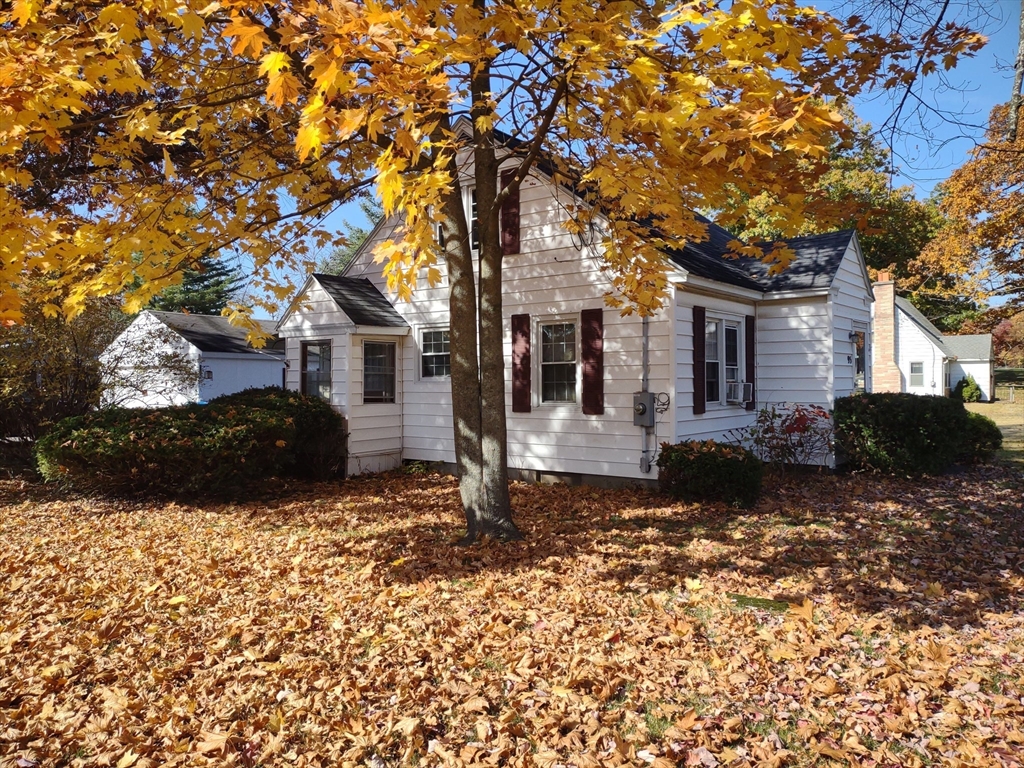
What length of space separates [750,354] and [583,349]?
340cm

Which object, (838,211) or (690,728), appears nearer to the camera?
(690,728)

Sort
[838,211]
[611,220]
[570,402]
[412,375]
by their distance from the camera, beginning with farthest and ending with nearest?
[412,375]
[570,402]
[611,220]
[838,211]

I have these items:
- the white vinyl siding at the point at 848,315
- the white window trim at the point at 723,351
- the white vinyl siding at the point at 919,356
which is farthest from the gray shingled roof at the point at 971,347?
the white window trim at the point at 723,351

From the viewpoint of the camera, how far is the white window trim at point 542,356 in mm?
10531

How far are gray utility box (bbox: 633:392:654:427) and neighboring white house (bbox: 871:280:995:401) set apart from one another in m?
13.0

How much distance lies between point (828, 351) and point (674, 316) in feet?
11.7

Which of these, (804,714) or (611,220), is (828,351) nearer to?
(611,220)

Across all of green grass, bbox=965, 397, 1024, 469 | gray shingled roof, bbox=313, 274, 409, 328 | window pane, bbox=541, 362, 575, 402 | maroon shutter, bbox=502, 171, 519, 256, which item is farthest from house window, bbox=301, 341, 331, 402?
green grass, bbox=965, 397, 1024, 469

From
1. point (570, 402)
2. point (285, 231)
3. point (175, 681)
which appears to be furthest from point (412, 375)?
point (175, 681)

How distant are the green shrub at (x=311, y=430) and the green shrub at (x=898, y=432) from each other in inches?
345

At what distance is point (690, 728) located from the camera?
3.34m

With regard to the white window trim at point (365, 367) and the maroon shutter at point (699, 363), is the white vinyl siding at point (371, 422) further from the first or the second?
the maroon shutter at point (699, 363)

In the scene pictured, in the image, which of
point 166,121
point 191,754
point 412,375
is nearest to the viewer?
point 191,754

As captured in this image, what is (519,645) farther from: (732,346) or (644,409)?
(732,346)
